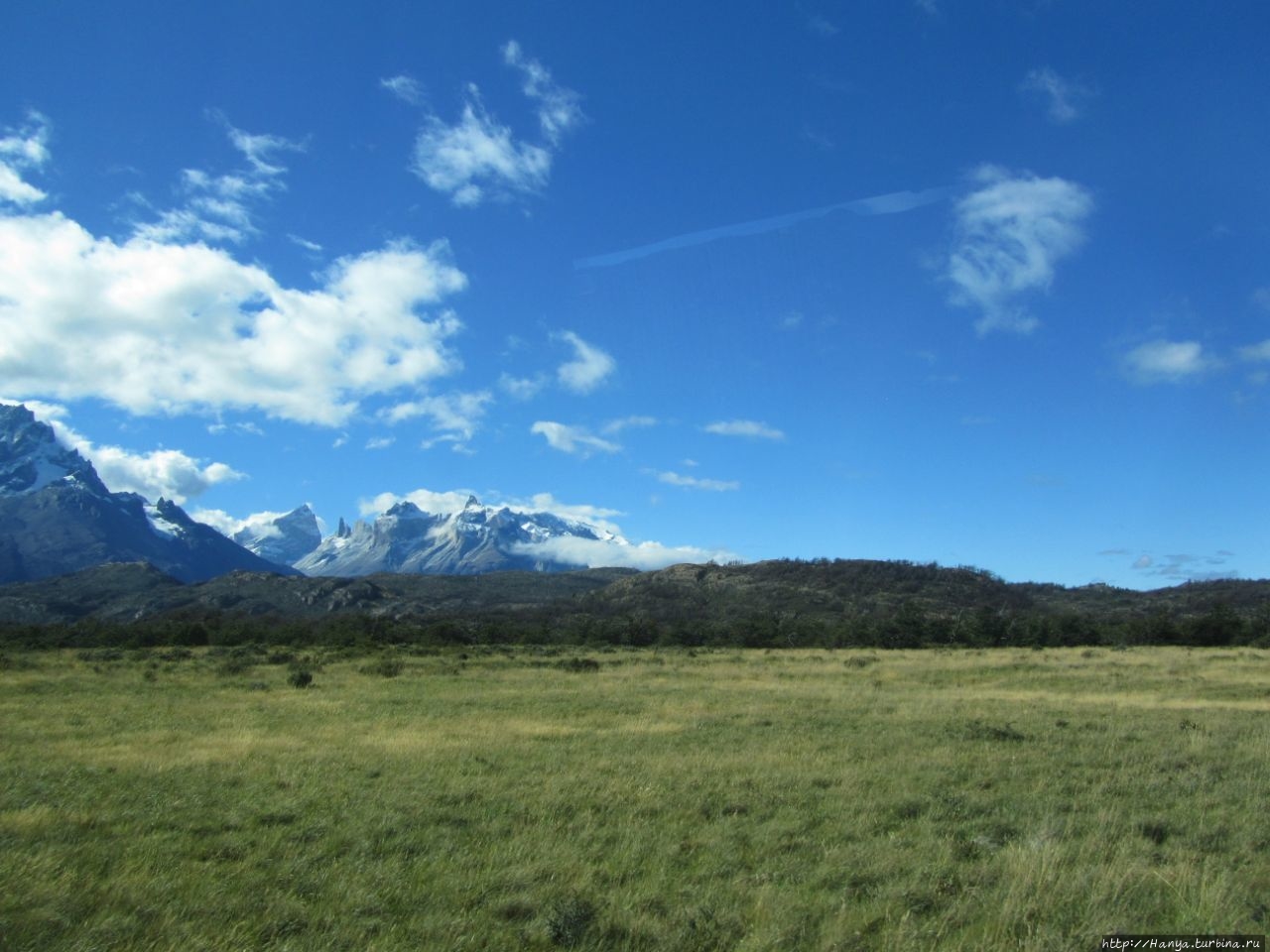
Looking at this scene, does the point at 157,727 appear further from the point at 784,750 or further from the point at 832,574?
the point at 832,574

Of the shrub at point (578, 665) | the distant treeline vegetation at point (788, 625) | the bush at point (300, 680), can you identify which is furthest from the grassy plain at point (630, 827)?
the distant treeline vegetation at point (788, 625)

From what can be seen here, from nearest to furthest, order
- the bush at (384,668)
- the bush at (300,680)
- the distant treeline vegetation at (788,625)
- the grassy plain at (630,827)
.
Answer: the grassy plain at (630,827) → the bush at (300,680) → the bush at (384,668) → the distant treeline vegetation at (788,625)

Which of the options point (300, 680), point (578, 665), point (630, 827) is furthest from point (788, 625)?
point (630, 827)

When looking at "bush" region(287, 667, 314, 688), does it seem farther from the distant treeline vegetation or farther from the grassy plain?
the distant treeline vegetation

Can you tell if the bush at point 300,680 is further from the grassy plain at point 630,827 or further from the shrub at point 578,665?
the shrub at point 578,665

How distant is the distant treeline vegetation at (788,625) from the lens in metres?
63.4

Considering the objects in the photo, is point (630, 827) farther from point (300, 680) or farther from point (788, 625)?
point (788, 625)

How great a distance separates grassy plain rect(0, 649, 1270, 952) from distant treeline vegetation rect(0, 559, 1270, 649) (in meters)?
44.1

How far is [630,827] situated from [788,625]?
76.5m

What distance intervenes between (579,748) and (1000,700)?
16333mm

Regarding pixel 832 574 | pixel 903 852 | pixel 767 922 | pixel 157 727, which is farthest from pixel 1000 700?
pixel 832 574

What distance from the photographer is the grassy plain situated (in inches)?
276

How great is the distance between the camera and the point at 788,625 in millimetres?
84312

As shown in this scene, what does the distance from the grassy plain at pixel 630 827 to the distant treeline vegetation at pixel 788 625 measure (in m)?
44.1
